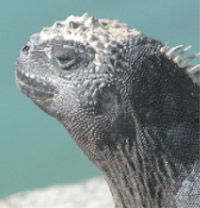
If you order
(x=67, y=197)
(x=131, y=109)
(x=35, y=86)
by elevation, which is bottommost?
(x=131, y=109)

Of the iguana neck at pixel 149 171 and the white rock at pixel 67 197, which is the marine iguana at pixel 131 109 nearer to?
the iguana neck at pixel 149 171

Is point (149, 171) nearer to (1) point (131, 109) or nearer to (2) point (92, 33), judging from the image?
(1) point (131, 109)

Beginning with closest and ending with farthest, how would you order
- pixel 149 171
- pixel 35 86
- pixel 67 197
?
pixel 149 171, pixel 35 86, pixel 67 197

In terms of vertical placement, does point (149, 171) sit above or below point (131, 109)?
below

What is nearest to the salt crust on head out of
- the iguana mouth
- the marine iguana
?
the marine iguana

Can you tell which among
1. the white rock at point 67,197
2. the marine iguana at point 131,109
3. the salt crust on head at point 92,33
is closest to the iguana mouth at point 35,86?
the marine iguana at point 131,109

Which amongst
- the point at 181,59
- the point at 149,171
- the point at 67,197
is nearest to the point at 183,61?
the point at 181,59

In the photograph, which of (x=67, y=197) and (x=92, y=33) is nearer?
(x=92, y=33)

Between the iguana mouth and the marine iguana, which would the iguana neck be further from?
the iguana mouth
